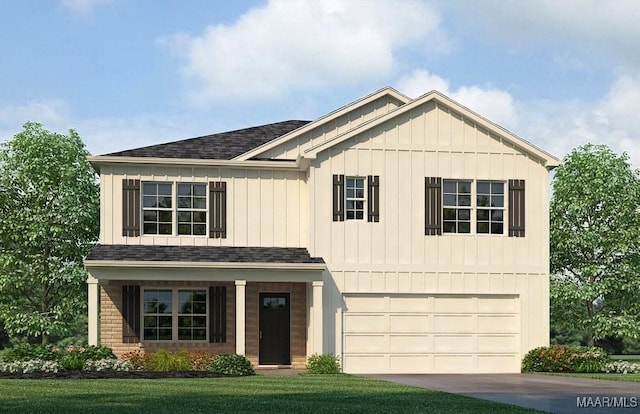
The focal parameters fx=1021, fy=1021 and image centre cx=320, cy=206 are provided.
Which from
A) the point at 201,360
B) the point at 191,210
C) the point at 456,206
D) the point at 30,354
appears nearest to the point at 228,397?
the point at 201,360

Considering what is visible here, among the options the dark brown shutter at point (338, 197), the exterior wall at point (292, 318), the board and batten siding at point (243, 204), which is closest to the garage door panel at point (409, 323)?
the exterior wall at point (292, 318)

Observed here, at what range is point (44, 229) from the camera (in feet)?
116

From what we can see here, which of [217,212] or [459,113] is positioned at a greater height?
[459,113]

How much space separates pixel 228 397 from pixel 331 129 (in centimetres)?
1542

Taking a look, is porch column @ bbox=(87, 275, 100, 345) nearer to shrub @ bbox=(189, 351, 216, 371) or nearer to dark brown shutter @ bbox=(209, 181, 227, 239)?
shrub @ bbox=(189, 351, 216, 371)

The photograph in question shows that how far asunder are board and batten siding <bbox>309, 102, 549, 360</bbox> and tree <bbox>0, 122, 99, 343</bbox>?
10809 mm

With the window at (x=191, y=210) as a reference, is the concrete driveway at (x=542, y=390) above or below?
below

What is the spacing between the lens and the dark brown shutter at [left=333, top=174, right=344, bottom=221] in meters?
29.3

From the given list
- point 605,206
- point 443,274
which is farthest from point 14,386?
point 605,206

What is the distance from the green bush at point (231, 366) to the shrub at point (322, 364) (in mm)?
1763

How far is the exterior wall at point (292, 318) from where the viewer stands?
29875mm

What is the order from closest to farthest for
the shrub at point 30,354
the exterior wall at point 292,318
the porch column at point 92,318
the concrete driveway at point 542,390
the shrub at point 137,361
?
the concrete driveway at point 542,390 < the shrub at point 30,354 < the shrub at point 137,361 < the porch column at point 92,318 < the exterior wall at point 292,318

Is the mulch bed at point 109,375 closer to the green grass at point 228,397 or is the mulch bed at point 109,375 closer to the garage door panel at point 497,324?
the green grass at point 228,397

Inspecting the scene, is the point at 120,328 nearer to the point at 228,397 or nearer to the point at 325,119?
the point at 325,119
